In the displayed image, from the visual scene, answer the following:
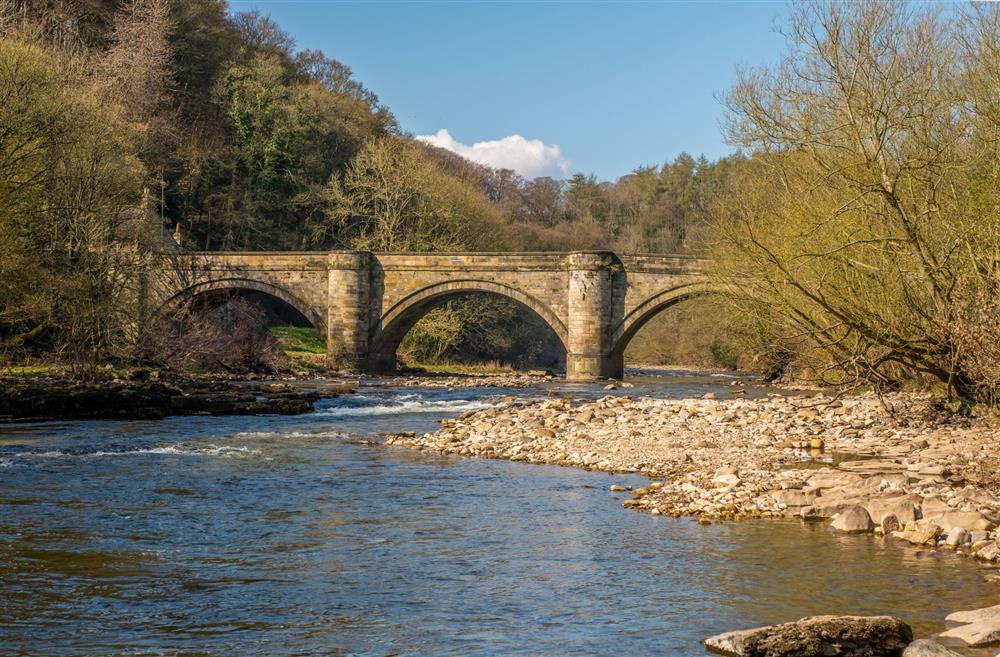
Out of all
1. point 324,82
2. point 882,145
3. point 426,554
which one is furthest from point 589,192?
point 426,554

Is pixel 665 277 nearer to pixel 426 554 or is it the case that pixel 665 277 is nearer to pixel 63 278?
pixel 63 278

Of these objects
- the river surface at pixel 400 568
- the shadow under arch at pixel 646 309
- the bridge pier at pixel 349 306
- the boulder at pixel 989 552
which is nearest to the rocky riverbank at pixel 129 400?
the river surface at pixel 400 568

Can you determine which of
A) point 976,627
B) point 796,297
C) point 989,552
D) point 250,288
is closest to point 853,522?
point 989,552

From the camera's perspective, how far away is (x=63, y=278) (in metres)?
27.0

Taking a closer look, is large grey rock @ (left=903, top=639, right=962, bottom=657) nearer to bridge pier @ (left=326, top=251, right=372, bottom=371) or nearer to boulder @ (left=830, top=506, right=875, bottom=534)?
boulder @ (left=830, top=506, right=875, bottom=534)

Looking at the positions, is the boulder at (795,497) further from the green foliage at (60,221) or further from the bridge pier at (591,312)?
the bridge pier at (591,312)

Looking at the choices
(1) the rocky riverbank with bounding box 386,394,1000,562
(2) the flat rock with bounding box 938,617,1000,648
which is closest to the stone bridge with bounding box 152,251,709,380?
(1) the rocky riverbank with bounding box 386,394,1000,562

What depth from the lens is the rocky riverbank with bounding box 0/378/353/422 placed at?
23906 millimetres

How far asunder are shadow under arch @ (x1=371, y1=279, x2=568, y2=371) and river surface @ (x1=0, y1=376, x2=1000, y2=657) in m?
25.0

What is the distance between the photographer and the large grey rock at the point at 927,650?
780 cm

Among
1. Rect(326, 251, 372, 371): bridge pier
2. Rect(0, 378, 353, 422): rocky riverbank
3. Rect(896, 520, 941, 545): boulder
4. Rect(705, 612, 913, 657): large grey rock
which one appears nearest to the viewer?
Rect(705, 612, 913, 657): large grey rock

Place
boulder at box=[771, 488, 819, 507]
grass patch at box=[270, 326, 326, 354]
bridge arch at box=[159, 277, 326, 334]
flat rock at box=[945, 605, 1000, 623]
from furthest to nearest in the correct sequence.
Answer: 1. grass patch at box=[270, 326, 326, 354]
2. bridge arch at box=[159, 277, 326, 334]
3. boulder at box=[771, 488, 819, 507]
4. flat rock at box=[945, 605, 1000, 623]

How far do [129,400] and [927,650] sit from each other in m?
20.9

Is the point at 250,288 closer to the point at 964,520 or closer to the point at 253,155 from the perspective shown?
the point at 253,155
